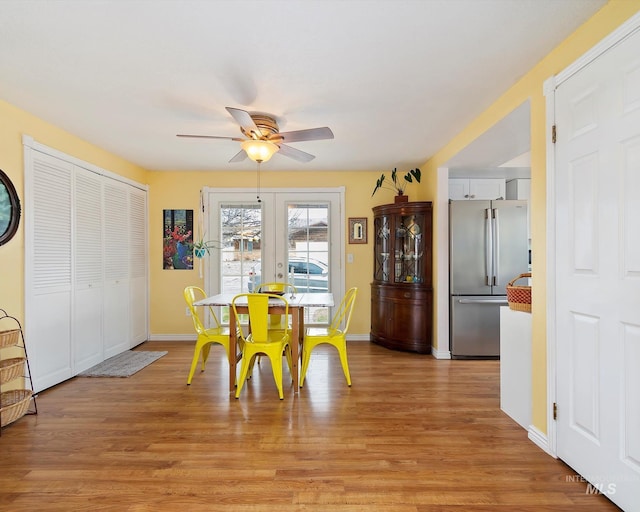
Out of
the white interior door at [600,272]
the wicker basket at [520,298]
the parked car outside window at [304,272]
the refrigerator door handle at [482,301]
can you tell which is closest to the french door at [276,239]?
the parked car outside window at [304,272]

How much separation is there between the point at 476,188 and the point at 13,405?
5086 millimetres

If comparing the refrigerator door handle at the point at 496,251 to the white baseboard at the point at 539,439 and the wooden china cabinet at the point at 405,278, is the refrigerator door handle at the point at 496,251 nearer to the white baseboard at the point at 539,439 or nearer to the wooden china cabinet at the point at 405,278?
the wooden china cabinet at the point at 405,278

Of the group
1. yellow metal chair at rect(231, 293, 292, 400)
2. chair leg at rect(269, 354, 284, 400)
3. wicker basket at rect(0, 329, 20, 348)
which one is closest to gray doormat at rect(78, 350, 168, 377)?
wicker basket at rect(0, 329, 20, 348)

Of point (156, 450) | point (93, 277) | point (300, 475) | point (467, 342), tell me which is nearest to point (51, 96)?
point (93, 277)

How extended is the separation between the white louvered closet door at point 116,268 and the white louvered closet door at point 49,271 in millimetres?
611

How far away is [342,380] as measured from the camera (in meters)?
3.42

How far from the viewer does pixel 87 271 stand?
375 cm

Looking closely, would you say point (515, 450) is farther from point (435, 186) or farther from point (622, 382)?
point (435, 186)

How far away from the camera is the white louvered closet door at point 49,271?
119 inches

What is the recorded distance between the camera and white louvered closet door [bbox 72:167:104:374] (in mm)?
3594

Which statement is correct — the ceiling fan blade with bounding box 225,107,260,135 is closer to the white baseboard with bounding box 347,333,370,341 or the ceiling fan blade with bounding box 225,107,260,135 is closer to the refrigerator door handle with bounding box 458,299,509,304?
the refrigerator door handle with bounding box 458,299,509,304

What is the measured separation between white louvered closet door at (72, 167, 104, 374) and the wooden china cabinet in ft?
10.8

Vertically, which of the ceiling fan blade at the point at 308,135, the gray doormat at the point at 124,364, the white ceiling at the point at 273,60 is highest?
the white ceiling at the point at 273,60

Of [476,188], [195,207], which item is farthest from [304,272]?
[476,188]
